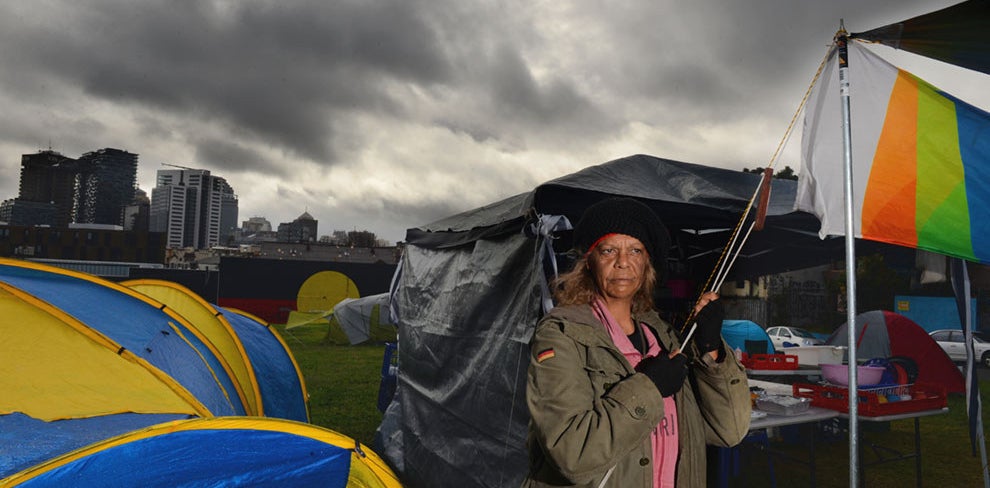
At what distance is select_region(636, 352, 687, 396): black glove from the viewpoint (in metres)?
1.49

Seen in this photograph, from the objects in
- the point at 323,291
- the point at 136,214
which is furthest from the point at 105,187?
the point at 323,291

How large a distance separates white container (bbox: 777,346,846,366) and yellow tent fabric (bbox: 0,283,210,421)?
622 centimetres

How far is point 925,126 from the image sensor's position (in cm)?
287

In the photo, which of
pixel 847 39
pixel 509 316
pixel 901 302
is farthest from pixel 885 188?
pixel 901 302

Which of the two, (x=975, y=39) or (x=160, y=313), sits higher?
(x=975, y=39)

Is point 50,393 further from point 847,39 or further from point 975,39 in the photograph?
point 975,39

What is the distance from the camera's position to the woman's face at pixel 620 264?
67.7 inches

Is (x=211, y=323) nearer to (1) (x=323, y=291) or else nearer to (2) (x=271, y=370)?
(2) (x=271, y=370)

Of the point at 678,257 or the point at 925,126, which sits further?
the point at 678,257

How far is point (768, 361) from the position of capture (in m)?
5.84

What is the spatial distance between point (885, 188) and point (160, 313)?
4.70 metres

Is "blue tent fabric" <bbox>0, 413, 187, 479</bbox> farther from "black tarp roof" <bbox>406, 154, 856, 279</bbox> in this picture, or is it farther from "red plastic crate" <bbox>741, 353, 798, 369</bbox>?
"red plastic crate" <bbox>741, 353, 798, 369</bbox>

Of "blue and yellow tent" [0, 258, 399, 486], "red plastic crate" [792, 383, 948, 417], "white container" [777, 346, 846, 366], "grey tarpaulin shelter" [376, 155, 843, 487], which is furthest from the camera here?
"white container" [777, 346, 846, 366]

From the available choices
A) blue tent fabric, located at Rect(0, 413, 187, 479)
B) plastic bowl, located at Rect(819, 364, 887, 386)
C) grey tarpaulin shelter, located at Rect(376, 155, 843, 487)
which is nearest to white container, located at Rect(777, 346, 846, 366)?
grey tarpaulin shelter, located at Rect(376, 155, 843, 487)
